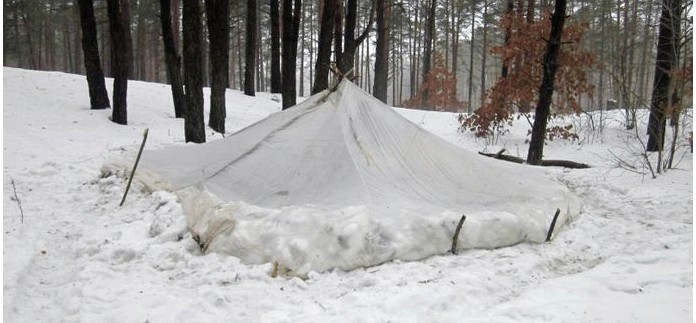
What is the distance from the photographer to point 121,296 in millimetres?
3428

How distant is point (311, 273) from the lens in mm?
3750

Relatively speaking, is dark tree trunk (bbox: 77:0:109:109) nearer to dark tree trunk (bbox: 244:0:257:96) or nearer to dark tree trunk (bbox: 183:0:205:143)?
dark tree trunk (bbox: 183:0:205:143)

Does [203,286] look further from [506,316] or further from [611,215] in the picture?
[611,215]

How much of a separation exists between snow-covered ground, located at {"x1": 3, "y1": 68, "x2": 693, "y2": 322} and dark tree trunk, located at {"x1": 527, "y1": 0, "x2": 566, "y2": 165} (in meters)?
1.57

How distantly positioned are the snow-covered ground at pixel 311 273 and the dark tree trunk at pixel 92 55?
12.5 ft

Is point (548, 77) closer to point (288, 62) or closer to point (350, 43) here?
point (350, 43)

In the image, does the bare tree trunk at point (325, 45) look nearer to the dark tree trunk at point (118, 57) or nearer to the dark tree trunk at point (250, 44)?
the dark tree trunk at point (118, 57)

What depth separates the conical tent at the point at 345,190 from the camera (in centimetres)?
400

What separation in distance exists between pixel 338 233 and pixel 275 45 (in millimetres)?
12544

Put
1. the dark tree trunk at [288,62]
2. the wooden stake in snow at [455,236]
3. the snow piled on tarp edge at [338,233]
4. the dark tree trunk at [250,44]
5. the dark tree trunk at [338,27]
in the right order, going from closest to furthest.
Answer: the snow piled on tarp edge at [338,233] < the wooden stake in snow at [455,236] < the dark tree trunk at [288,62] < the dark tree trunk at [338,27] < the dark tree trunk at [250,44]

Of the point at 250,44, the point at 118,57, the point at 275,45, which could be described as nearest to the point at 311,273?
the point at 118,57

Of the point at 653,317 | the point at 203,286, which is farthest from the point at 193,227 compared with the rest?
the point at 653,317

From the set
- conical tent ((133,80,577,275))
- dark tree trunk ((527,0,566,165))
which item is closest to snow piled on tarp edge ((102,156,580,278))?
conical tent ((133,80,577,275))

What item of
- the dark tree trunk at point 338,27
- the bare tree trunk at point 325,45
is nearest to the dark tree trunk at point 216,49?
the bare tree trunk at point 325,45
